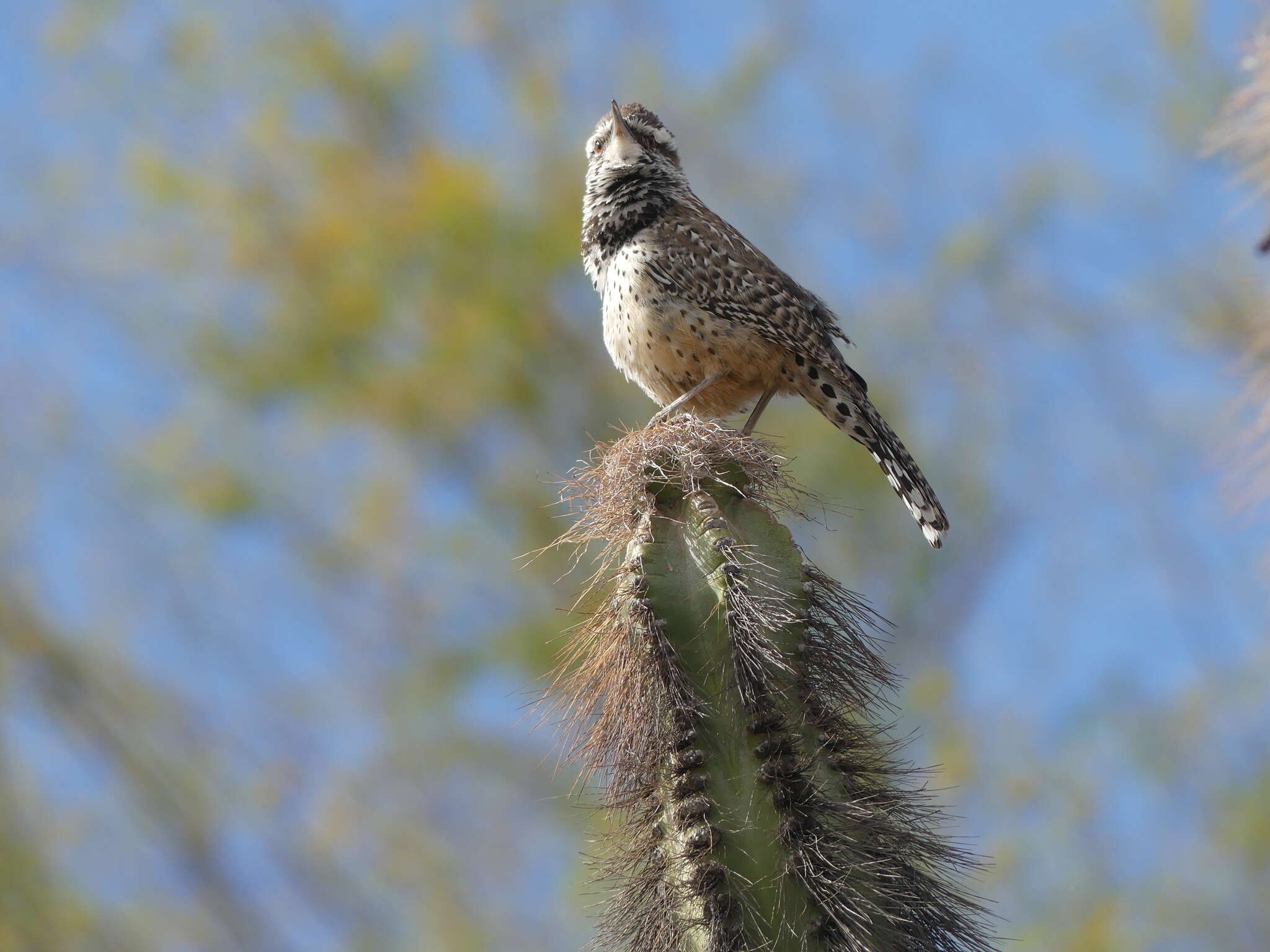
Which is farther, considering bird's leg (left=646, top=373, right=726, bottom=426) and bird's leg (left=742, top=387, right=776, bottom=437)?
bird's leg (left=742, top=387, right=776, bottom=437)

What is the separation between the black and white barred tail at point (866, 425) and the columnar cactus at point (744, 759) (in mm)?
1488

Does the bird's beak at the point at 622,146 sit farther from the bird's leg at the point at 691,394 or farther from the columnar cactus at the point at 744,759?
the columnar cactus at the point at 744,759

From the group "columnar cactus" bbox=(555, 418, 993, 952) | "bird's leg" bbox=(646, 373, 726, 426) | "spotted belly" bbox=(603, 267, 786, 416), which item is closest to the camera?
"columnar cactus" bbox=(555, 418, 993, 952)

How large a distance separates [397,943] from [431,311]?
18.6 ft

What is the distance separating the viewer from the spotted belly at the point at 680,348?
4156mm

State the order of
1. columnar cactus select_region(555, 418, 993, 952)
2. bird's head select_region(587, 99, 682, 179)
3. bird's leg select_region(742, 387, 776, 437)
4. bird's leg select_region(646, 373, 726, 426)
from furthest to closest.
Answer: bird's head select_region(587, 99, 682, 179), bird's leg select_region(742, 387, 776, 437), bird's leg select_region(646, 373, 726, 426), columnar cactus select_region(555, 418, 993, 952)

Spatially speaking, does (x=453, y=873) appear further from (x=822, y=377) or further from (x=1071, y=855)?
(x=822, y=377)

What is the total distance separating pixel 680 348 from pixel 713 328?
0.36ft

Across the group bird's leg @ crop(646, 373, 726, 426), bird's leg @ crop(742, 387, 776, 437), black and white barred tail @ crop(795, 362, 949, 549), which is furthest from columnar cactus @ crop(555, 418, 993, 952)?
black and white barred tail @ crop(795, 362, 949, 549)

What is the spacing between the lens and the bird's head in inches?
184

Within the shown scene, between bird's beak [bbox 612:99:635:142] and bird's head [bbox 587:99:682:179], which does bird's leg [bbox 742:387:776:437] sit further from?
bird's beak [bbox 612:99:635:142]

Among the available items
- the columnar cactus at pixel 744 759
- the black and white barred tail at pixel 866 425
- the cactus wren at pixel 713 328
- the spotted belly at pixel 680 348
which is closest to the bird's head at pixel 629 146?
the cactus wren at pixel 713 328

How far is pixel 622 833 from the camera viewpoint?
2551 mm

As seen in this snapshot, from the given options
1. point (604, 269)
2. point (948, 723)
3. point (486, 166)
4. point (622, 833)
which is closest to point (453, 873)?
point (948, 723)
